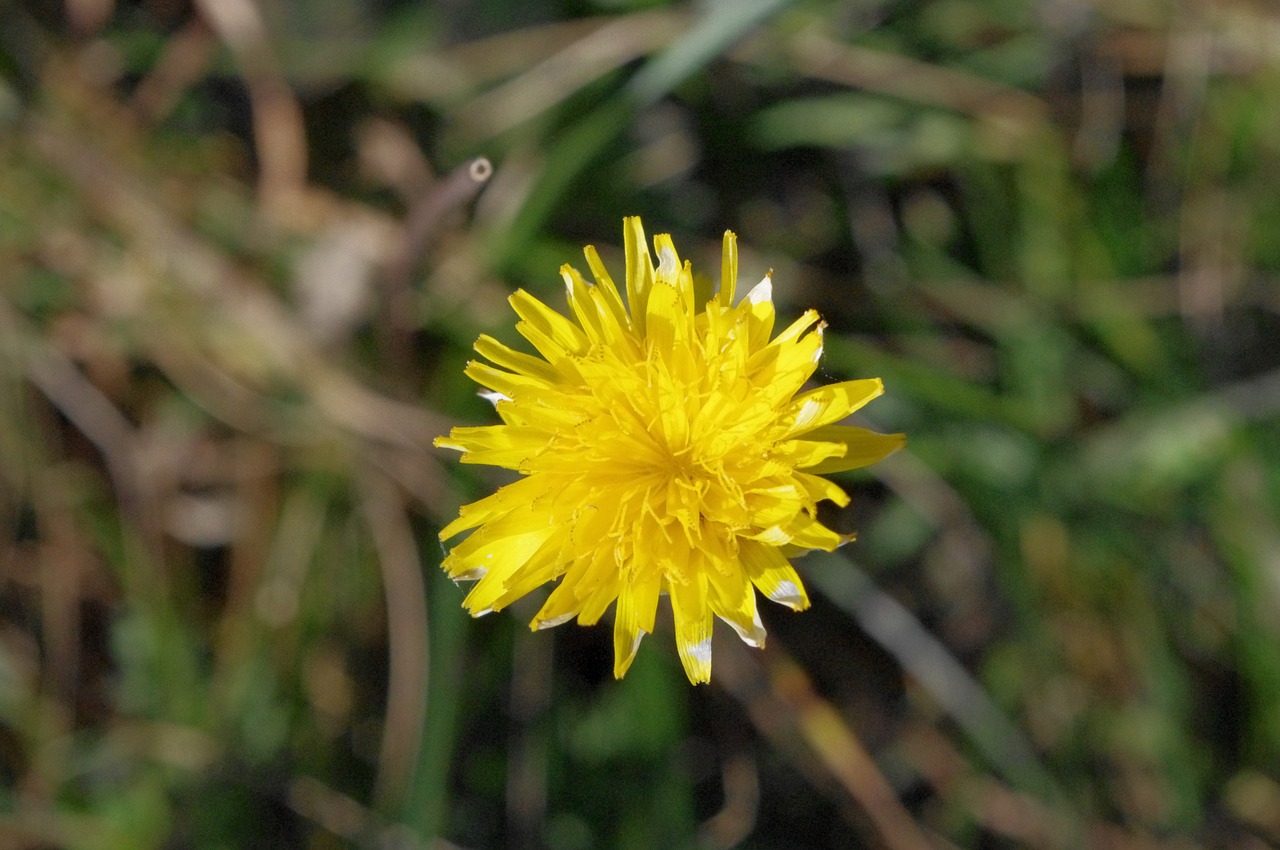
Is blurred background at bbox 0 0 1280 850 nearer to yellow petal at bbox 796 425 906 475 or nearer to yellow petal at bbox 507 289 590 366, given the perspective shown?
yellow petal at bbox 507 289 590 366

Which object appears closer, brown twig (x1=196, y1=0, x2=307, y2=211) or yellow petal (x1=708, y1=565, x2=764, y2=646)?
yellow petal (x1=708, y1=565, x2=764, y2=646)

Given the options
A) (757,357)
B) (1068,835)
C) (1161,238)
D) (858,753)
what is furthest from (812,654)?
(1161,238)

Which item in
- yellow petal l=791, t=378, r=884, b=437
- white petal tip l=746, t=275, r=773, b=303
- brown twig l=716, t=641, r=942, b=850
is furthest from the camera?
brown twig l=716, t=641, r=942, b=850

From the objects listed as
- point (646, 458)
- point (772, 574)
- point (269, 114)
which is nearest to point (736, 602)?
point (772, 574)

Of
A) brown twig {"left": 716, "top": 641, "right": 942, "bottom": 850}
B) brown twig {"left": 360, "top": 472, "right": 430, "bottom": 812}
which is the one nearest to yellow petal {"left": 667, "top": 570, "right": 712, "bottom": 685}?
brown twig {"left": 716, "top": 641, "right": 942, "bottom": 850}

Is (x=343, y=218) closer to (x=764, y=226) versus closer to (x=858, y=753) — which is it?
(x=764, y=226)

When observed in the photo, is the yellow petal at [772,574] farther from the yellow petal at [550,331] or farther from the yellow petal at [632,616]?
the yellow petal at [550,331]
